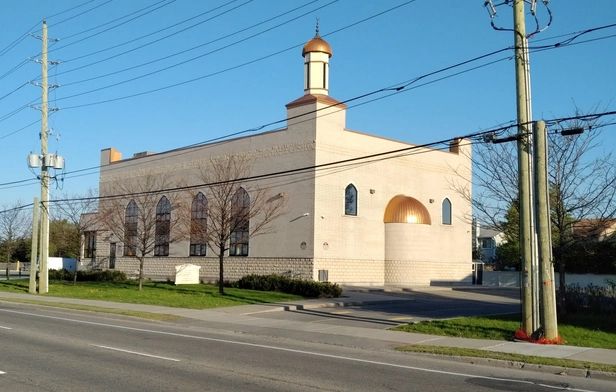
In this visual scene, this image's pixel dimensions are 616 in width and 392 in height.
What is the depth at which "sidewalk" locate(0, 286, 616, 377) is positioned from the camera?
14.8 meters

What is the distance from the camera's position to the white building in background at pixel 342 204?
40.0 metres

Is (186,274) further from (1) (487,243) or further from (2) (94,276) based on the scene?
(1) (487,243)

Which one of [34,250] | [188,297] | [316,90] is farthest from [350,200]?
[34,250]

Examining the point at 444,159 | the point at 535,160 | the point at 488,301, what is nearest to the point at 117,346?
the point at 535,160

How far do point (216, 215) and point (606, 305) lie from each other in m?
19.5

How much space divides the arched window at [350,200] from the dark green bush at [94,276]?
1825 centimetres

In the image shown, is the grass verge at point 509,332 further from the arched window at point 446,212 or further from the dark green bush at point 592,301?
the arched window at point 446,212

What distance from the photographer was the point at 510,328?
19.0m

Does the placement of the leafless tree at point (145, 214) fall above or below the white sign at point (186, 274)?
above

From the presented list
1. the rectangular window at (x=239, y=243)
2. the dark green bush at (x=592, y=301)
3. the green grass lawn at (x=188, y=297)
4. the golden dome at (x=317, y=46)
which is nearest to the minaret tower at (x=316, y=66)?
the golden dome at (x=317, y=46)

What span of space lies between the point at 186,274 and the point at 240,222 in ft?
25.1

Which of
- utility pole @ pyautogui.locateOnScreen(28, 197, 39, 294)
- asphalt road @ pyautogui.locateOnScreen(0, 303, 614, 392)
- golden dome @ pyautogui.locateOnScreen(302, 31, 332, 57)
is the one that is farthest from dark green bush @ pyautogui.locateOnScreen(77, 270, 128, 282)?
asphalt road @ pyautogui.locateOnScreen(0, 303, 614, 392)

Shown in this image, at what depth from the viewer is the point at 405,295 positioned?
36375mm

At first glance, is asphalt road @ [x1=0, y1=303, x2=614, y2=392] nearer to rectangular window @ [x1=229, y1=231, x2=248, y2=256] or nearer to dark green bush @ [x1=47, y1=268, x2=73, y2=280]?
rectangular window @ [x1=229, y1=231, x2=248, y2=256]
